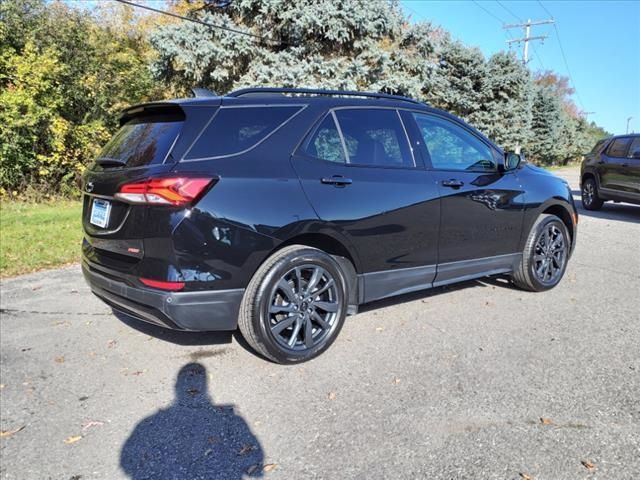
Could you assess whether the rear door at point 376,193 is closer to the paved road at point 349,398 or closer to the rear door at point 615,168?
the paved road at point 349,398

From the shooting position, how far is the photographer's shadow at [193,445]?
2.41m

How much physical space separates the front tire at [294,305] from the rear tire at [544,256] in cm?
235

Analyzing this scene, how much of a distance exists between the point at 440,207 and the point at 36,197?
10.4m

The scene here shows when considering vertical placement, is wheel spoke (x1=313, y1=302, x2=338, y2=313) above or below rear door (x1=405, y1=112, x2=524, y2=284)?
below

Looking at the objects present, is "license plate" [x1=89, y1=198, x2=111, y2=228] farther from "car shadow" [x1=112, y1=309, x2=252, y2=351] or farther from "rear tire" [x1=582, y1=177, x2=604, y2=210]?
"rear tire" [x1=582, y1=177, x2=604, y2=210]

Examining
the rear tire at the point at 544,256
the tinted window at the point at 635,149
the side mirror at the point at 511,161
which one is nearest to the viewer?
the side mirror at the point at 511,161

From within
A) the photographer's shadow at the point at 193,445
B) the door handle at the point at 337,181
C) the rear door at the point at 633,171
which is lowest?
the photographer's shadow at the point at 193,445

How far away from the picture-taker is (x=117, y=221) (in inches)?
126

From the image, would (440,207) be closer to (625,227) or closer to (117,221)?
(117,221)

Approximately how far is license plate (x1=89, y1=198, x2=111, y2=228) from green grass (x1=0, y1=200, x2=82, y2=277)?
334 cm

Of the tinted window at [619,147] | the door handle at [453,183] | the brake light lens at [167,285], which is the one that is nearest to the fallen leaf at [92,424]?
the brake light lens at [167,285]

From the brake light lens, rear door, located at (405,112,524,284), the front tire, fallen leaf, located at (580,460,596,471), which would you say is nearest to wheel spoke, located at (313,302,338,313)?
the front tire

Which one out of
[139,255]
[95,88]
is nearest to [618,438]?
[139,255]

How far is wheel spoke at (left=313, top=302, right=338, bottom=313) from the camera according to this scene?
Answer: 11.7 ft
